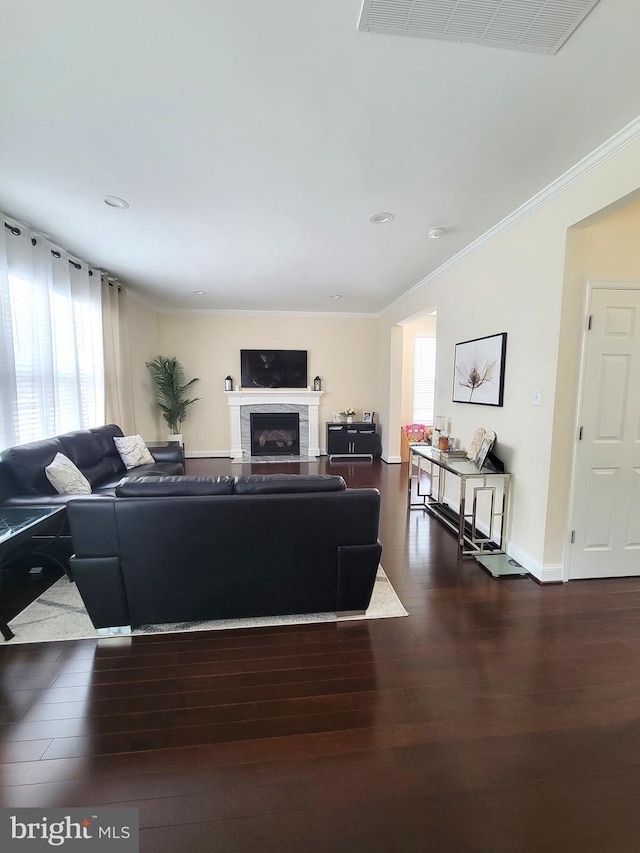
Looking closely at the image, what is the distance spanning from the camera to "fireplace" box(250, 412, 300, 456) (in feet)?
21.4

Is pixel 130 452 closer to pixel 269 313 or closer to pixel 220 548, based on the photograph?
pixel 220 548

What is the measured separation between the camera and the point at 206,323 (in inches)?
249

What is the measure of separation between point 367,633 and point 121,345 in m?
4.64

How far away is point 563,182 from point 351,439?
467 centimetres

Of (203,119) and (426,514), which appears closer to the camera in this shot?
(203,119)

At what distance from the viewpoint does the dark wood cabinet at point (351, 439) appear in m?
6.32

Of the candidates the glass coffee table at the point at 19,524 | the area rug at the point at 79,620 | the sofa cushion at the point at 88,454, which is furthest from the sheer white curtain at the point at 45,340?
the area rug at the point at 79,620

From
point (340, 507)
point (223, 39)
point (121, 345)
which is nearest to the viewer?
point (223, 39)

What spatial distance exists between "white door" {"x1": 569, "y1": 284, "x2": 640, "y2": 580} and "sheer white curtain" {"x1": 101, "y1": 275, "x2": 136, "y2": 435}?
16.3ft

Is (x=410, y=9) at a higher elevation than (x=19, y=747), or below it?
higher

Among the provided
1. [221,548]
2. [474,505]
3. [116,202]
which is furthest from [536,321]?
[116,202]

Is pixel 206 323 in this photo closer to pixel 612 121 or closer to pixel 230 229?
pixel 230 229

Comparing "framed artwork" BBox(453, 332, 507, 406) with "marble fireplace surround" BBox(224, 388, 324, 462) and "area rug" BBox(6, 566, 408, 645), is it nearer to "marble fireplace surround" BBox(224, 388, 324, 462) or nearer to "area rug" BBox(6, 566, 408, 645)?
"area rug" BBox(6, 566, 408, 645)

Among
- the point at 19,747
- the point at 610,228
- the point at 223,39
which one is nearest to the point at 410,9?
the point at 223,39
